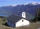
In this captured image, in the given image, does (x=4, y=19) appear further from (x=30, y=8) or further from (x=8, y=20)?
(x=30, y=8)

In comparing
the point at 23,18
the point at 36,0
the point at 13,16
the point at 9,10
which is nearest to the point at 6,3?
the point at 9,10

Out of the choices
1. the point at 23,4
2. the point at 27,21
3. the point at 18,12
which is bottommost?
the point at 27,21

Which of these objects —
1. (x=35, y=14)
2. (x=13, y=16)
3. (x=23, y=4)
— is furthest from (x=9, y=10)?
(x=35, y=14)

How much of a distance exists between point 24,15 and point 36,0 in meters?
0.28

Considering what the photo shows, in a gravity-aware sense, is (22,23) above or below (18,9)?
below

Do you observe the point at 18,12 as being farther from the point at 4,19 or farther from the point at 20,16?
the point at 4,19

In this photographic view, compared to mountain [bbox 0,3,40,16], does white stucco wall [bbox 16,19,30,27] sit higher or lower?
lower

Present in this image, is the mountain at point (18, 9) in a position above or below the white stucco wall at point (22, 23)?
above

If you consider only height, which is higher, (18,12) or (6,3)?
(6,3)

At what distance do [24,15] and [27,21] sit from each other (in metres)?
0.10

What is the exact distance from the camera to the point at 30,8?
94 cm

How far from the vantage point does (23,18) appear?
2.99 ft

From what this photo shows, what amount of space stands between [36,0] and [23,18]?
0.32 m

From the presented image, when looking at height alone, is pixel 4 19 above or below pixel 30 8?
below
